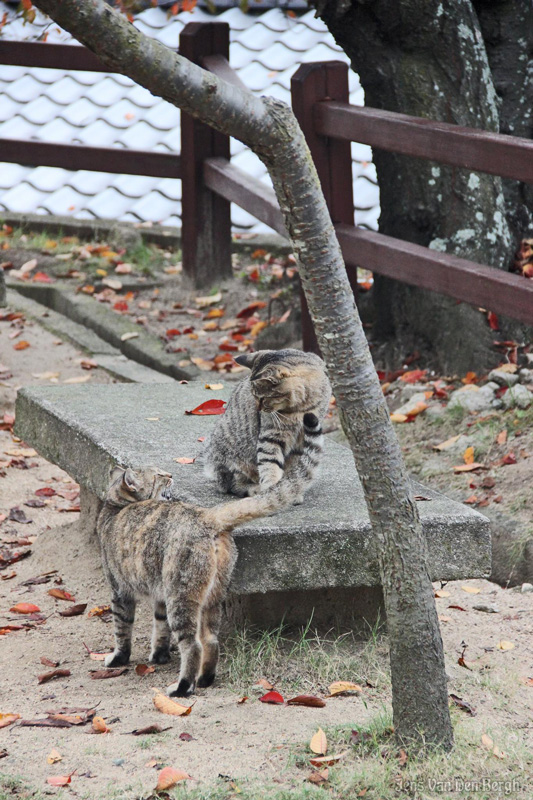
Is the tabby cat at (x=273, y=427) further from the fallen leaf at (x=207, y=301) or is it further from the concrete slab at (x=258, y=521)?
the fallen leaf at (x=207, y=301)

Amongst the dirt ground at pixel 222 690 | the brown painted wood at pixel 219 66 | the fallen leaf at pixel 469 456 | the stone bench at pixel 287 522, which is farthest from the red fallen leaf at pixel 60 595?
the brown painted wood at pixel 219 66

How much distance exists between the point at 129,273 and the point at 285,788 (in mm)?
6434

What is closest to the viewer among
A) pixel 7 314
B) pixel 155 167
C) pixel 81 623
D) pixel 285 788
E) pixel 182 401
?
pixel 285 788

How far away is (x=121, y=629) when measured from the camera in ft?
11.9

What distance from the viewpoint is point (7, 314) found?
7.62 meters

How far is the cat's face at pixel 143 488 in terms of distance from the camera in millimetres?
3650

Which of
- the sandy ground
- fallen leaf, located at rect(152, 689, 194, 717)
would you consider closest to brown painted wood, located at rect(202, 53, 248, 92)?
the sandy ground

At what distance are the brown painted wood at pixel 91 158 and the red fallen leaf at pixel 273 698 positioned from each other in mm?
5621

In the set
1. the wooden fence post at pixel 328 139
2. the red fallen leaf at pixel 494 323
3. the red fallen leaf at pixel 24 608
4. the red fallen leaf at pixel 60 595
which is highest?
the wooden fence post at pixel 328 139

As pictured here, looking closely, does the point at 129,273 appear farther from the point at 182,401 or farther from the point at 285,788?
the point at 285,788

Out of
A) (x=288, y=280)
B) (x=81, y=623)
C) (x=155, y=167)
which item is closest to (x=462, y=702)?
(x=81, y=623)

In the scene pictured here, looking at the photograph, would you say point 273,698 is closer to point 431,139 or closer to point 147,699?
point 147,699

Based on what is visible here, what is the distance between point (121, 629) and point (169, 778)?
0.99m

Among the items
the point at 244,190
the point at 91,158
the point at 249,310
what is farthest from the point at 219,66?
the point at 249,310
